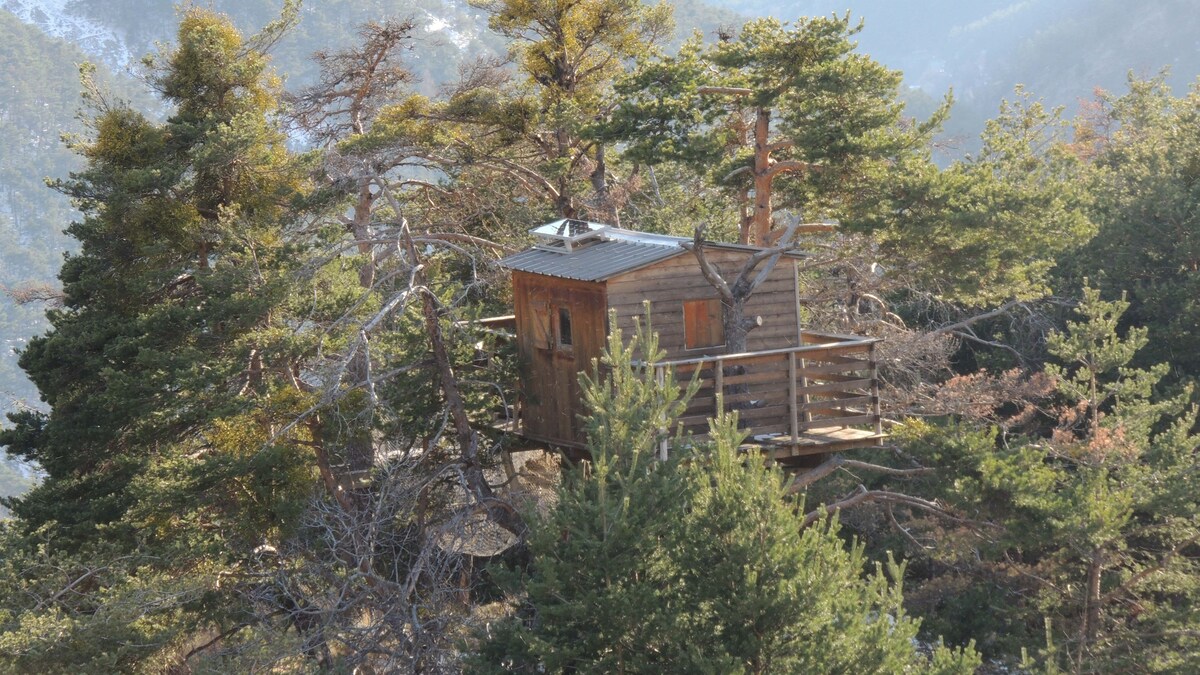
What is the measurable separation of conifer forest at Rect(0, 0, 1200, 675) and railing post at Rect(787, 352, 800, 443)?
10cm

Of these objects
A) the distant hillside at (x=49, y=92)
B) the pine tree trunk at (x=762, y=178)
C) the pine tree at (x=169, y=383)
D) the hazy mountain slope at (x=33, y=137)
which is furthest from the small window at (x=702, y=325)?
the hazy mountain slope at (x=33, y=137)

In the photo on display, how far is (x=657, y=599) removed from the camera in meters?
9.73

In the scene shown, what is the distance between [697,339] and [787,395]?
4.29ft

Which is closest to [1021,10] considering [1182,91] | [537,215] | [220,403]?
[1182,91]

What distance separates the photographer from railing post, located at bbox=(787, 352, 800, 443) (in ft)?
43.1

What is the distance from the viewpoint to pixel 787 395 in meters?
13.6

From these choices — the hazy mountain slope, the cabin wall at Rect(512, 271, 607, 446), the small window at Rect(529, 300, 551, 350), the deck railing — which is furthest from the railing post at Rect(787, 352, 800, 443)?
the hazy mountain slope

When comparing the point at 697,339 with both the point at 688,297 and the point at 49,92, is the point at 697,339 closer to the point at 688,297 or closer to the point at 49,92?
the point at 688,297

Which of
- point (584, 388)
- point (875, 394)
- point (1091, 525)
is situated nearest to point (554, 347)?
point (875, 394)

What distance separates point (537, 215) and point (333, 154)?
168 inches

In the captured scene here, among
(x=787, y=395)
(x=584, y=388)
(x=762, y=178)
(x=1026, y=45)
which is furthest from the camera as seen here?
(x=1026, y=45)

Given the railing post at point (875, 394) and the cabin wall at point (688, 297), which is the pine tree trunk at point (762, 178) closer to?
the cabin wall at point (688, 297)

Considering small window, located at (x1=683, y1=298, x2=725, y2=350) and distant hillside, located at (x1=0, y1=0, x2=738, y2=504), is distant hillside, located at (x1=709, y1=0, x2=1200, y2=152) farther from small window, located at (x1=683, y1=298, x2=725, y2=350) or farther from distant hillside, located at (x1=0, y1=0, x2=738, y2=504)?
small window, located at (x1=683, y1=298, x2=725, y2=350)

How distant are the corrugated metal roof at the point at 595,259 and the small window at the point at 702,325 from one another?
76 cm
